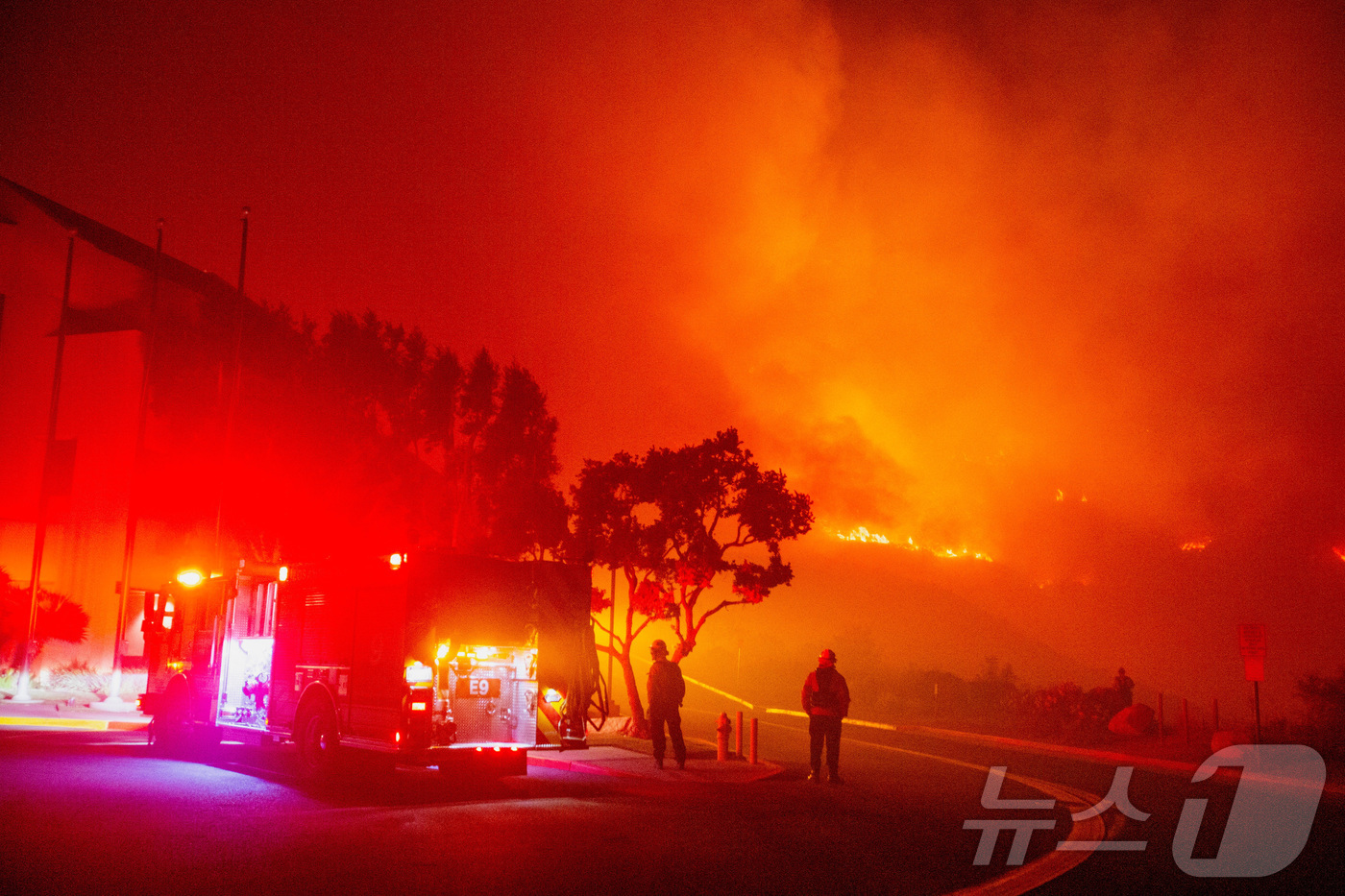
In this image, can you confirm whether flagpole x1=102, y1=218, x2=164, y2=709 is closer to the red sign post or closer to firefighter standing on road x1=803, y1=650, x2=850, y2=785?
firefighter standing on road x1=803, y1=650, x2=850, y2=785

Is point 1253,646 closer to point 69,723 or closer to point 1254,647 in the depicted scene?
point 1254,647

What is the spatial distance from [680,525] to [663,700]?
756 cm

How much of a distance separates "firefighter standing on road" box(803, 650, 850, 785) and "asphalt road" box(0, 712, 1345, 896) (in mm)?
414

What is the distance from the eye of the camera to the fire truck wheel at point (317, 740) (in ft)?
45.1

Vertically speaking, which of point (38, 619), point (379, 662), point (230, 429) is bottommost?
point (379, 662)

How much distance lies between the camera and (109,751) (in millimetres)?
16469

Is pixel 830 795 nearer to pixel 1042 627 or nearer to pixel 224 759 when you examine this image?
pixel 224 759

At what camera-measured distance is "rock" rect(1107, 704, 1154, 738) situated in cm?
2545

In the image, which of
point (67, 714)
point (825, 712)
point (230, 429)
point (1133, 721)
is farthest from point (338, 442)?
point (1133, 721)

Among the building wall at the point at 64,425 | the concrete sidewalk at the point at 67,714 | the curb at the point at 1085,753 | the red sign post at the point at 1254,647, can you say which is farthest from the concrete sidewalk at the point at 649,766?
the building wall at the point at 64,425

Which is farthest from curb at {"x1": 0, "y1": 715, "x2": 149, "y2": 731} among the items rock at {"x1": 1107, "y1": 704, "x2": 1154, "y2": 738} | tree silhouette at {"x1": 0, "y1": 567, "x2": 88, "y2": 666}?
rock at {"x1": 1107, "y1": 704, "x2": 1154, "y2": 738}

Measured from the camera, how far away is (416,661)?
12.7m

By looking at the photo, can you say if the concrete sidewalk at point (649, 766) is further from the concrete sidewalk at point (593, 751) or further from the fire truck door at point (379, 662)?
the fire truck door at point (379, 662)

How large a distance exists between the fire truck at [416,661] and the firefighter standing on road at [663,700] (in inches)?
60.7
